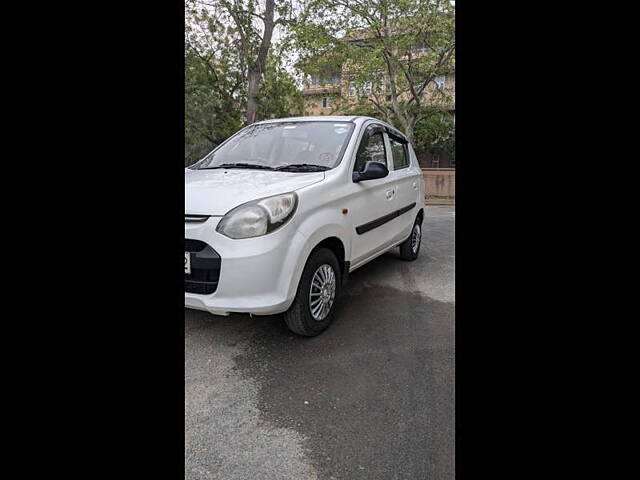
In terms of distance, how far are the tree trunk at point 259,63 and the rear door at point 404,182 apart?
8.96 meters

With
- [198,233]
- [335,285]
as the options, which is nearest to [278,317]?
[335,285]

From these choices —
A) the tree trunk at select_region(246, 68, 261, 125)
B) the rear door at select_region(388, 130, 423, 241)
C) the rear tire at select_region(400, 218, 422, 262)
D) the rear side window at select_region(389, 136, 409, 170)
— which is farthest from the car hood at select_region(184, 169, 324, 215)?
the tree trunk at select_region(246, 68, 261, 125)

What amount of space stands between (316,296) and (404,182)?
203 centimetres

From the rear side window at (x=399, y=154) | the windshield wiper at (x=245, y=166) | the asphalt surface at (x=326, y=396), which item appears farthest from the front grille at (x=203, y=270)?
the rear side window at (x=399, y=154)

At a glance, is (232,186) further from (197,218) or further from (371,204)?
(371,204)

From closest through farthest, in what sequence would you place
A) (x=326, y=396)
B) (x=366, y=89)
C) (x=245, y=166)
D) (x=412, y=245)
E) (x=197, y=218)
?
(x=326, y=396)
(x=197, y=218)
(x=245, y=166)
(x=412, y=245)
(x=366, y=89)

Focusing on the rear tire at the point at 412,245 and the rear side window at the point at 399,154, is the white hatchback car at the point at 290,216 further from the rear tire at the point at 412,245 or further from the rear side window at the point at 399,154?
the rear tire at the point at 412,245

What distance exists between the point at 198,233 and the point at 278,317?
3.55 feet

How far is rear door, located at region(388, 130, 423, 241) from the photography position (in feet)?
14.1

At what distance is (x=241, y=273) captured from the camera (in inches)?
96.7

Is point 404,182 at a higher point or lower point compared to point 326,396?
higher

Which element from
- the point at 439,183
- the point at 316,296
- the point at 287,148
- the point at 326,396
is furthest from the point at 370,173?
the point at 439,183

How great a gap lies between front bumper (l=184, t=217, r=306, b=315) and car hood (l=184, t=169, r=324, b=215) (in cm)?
14
